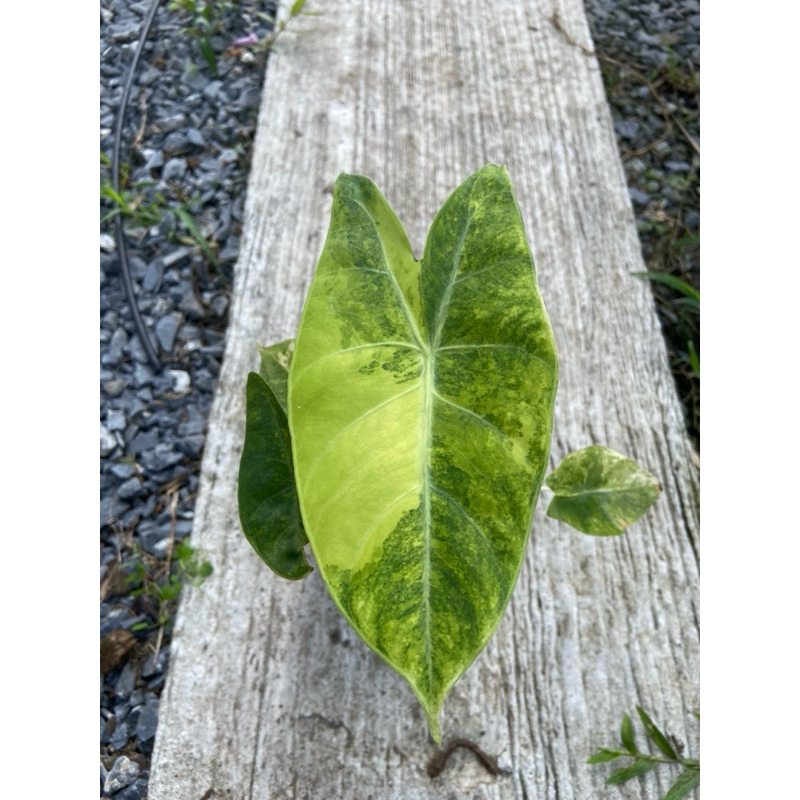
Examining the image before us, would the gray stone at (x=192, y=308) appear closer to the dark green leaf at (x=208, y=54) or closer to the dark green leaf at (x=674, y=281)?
the dark green leaf at (x=208, y=54)

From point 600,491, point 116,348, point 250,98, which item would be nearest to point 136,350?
point 116,348

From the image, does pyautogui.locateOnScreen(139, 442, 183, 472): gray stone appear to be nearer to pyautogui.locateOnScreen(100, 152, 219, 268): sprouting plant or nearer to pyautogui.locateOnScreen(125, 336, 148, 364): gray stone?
pyautogui.locateOnScreen(125, 336, 148, 364): gray stone

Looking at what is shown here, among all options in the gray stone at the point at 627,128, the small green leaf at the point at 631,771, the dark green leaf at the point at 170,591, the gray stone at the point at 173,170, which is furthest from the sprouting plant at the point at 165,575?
the gray stone at the point at 627,128

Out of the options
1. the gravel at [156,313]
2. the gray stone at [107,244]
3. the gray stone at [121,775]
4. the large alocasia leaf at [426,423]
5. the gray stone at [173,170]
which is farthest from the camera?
the gray stone at [173,170]

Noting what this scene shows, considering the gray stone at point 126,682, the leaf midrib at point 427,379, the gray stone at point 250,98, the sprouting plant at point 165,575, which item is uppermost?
the leaf midrib at point 427,379

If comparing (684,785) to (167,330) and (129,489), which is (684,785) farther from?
(167,330)

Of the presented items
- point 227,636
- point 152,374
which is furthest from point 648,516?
point 152,374

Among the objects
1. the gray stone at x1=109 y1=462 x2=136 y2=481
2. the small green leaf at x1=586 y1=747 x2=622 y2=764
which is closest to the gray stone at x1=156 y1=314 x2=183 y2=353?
the gray stone at x1=109 y1=462 x2=136 y2=481
